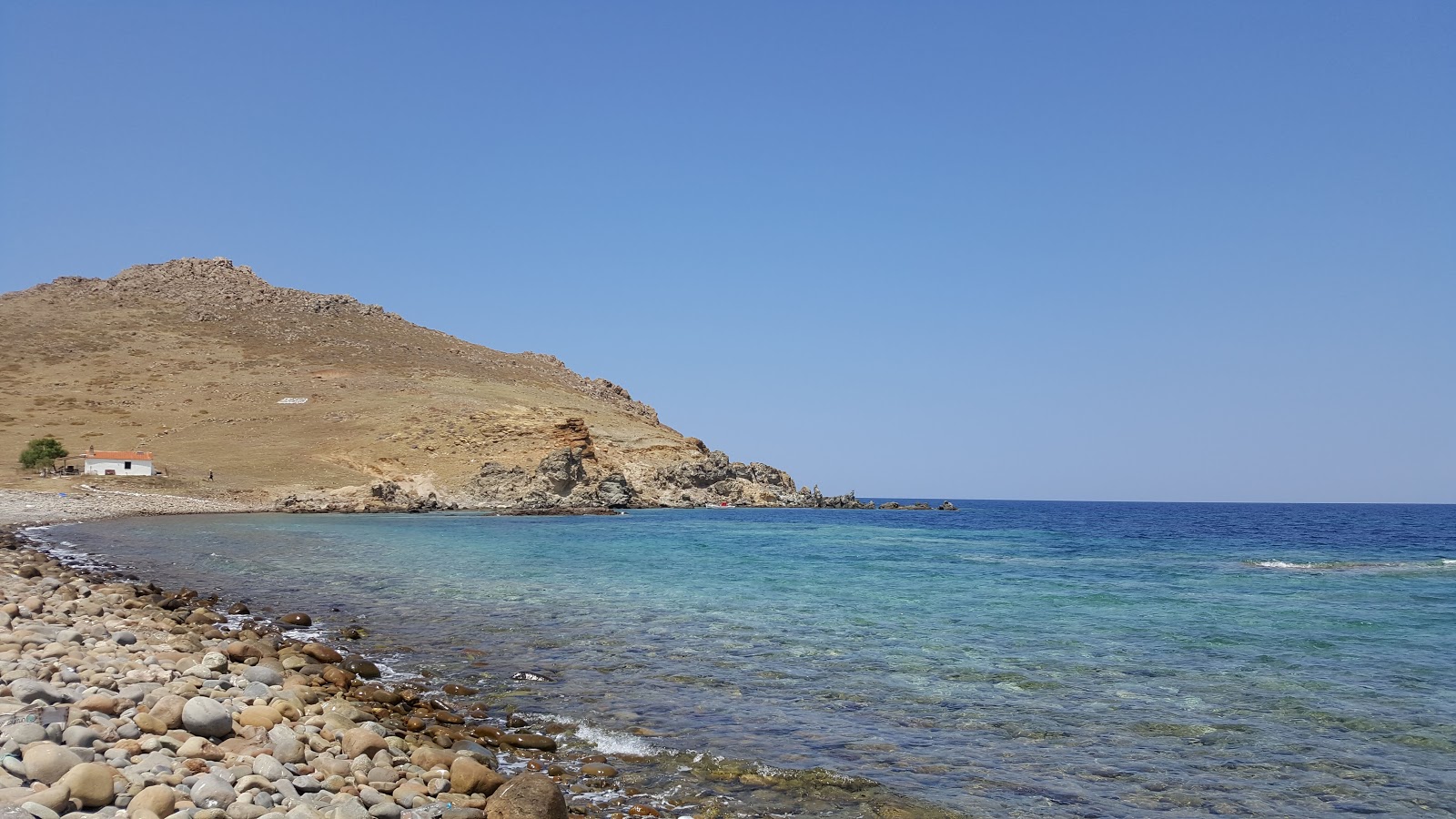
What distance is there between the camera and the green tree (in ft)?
185

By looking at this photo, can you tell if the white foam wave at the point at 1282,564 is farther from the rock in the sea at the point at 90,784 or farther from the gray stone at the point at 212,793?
the rock in the sea at the point at 90,784

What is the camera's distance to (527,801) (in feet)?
21.3

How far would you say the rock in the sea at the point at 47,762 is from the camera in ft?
18.1

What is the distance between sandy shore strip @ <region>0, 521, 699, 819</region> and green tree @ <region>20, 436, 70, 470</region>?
186 feet

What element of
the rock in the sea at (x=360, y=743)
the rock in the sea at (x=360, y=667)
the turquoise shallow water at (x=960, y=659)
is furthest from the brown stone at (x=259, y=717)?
the rock in the sea at (x=360, y=667)

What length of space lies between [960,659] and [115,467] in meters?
63.8

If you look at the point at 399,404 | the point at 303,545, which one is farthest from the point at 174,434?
the point at 303,545

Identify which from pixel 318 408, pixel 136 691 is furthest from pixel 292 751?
pixel 318 408

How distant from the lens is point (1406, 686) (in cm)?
1254

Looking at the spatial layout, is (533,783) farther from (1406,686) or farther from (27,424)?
(27,424)

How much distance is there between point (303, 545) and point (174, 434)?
1966 inches

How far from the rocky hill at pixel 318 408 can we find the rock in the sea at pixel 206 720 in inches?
2274

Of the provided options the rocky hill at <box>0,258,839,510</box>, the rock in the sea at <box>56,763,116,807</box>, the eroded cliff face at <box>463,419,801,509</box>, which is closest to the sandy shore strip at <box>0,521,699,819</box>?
the rock in the sea at <box>56,763,116,807</box>

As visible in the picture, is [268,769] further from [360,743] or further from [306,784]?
[360,743]
